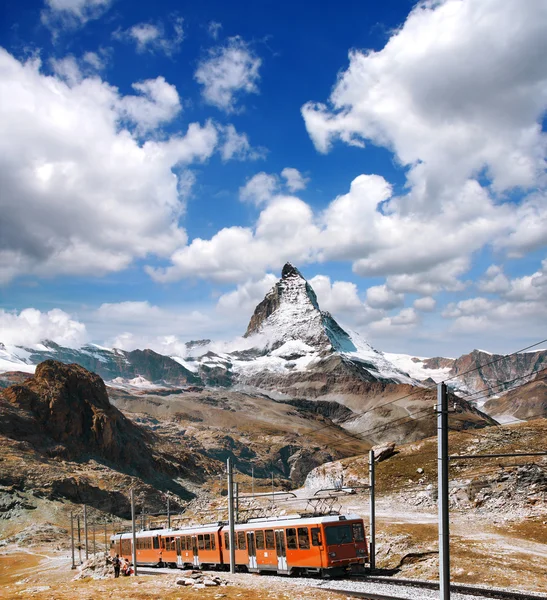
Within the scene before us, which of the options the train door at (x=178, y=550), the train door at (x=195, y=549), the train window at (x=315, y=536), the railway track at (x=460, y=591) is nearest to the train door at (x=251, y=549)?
the train window at (x=315, y=536)

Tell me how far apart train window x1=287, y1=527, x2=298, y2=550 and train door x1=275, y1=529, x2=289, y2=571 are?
0.58m

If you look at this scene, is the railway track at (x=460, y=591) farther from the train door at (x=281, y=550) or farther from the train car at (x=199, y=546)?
the train car at (x=199, y=546)

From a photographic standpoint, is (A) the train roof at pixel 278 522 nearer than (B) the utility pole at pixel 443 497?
No

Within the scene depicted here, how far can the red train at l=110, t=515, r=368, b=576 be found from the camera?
123 feet

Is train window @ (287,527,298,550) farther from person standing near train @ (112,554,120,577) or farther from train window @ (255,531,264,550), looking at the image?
person standing near train @ (112,554,120,577)

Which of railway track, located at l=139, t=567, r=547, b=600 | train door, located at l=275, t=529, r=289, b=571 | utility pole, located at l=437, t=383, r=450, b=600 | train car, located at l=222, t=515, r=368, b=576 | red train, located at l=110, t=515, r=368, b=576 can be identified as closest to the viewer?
utility pole, located at l=437, t=383, r=450, b=600

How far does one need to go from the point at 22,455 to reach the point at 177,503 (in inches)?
1834

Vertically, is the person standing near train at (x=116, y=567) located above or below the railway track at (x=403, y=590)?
below

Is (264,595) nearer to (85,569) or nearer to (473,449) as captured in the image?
(85,569)

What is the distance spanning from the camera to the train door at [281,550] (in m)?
40.1

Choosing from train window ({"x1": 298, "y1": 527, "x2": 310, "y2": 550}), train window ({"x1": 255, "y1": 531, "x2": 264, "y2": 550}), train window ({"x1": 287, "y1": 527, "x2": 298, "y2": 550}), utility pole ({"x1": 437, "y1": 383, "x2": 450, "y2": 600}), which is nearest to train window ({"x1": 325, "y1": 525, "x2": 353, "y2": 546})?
train window ({"x1": 298, "y1": 527, "x2": 310, "y2": 550})

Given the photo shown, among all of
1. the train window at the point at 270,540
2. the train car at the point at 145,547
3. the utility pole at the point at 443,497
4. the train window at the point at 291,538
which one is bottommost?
the train car at the point at 145,547

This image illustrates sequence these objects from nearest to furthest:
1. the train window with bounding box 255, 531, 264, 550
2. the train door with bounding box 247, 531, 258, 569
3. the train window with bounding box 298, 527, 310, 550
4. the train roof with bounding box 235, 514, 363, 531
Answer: the train roof with bounding box 235, 514, 363, 531 → the train window with bounding box 298, 527, 310, 550 → the train window with bounding box 255, 531, 264, 550 → the train door with bounding box 247, 531, 258, 569

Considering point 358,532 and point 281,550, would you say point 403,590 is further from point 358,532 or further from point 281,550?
point 281,550
